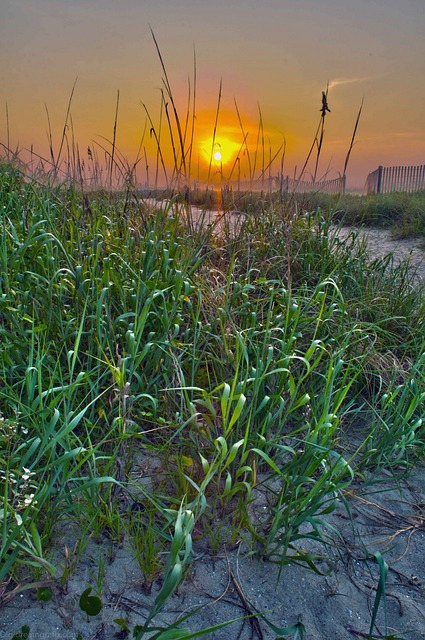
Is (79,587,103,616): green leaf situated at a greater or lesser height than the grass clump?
lesser

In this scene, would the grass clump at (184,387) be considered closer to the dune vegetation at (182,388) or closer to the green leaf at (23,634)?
the dune vegetation at (182,388)

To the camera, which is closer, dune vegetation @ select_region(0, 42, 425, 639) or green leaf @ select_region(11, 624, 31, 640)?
green leaf @ select_region(11, 624, 31, 640)

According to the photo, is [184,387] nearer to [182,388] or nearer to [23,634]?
[182,388]

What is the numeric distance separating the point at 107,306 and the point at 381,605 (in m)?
1.73

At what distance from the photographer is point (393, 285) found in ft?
13.6

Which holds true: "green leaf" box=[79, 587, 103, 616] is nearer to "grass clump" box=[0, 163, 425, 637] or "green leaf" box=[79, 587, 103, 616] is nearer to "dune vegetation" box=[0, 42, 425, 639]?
"dune vegetation" box=[0, 42, 425, 639]

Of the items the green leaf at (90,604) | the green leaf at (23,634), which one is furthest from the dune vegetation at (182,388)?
the green leaf at (23,634)

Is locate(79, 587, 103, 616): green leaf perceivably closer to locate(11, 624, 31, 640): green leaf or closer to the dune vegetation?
the dune vegetation

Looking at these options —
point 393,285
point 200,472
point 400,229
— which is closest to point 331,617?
point 200,472

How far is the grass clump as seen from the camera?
1893mm

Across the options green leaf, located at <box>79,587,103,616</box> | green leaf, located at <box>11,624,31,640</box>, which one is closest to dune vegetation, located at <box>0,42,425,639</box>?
green leaf, located at <box>79,587,103,616</box>

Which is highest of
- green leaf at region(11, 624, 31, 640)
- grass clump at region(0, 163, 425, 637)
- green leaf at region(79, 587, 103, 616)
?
grass clump at region(0, 163, 425, 637)

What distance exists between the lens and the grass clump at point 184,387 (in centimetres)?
189

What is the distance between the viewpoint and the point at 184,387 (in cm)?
197
